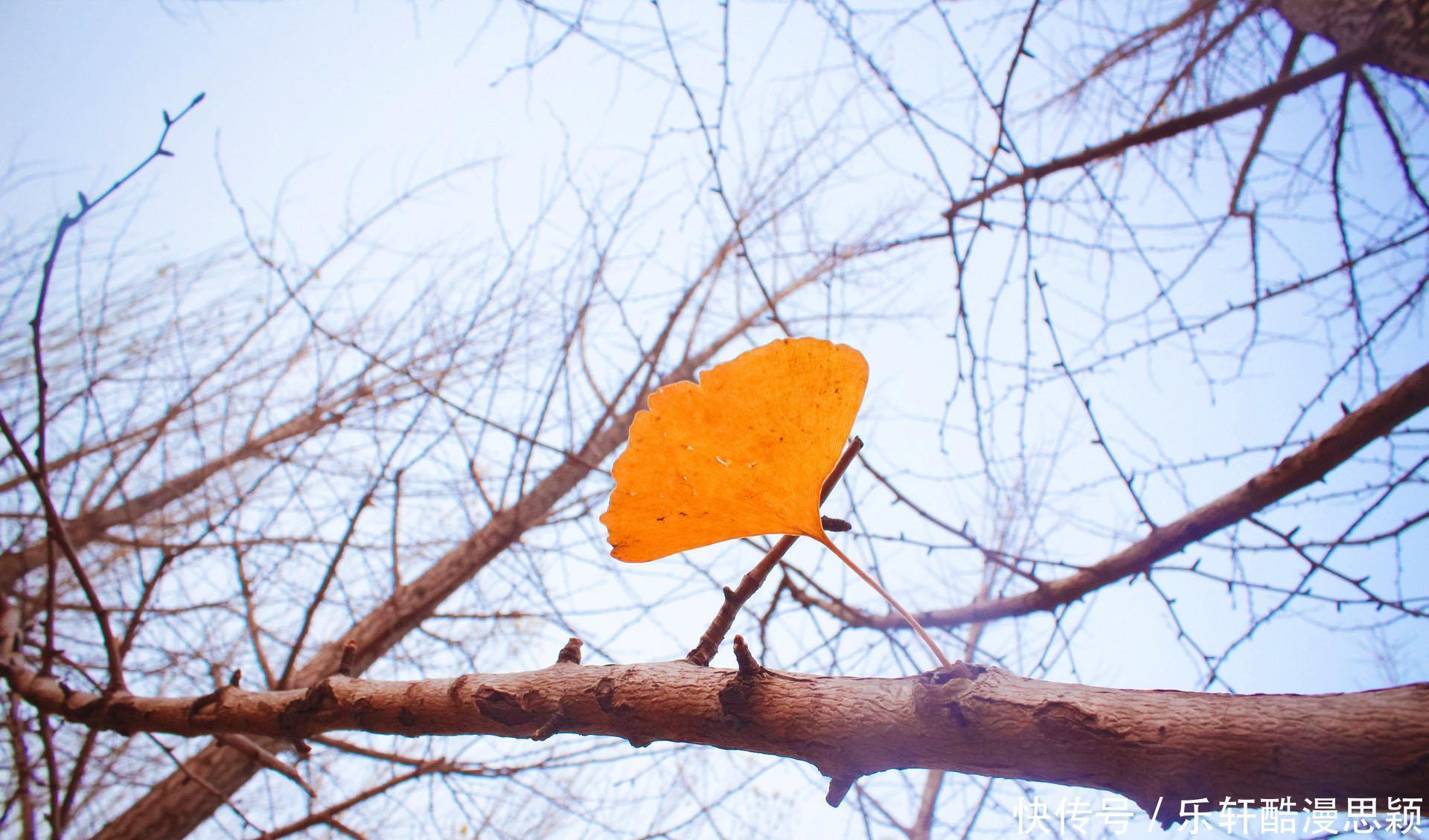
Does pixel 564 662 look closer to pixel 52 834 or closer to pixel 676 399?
pixel 676 399

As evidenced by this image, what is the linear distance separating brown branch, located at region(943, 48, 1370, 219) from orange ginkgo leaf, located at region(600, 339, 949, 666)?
114 centimetres

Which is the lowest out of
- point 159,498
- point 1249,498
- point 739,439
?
point 739,439

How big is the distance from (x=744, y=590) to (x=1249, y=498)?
119cm

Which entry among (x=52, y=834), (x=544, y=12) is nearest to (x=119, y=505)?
(x=52, y=834)

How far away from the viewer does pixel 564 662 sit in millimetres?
896

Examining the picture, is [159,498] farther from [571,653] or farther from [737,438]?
[737,438]

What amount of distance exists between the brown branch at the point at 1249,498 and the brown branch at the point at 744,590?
3.11ft

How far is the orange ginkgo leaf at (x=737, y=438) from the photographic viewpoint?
727mm

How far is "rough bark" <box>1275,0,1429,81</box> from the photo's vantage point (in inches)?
70.4

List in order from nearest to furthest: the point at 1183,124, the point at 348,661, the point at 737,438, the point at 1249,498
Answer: the point at 737,438 < the point at 348,661 < the point at 1249,498 < the point at 1183,124

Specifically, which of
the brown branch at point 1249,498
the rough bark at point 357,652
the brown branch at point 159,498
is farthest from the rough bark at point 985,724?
the brown branch at point 159,498

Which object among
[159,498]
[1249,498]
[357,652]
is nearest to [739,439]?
[1249,498]

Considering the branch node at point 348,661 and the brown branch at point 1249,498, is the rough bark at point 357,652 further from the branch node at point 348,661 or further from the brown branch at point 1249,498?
the brown branch at point 1249,498

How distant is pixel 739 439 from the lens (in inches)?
29.1
